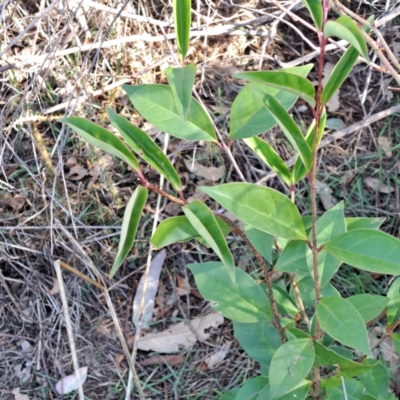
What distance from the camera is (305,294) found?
1366mm

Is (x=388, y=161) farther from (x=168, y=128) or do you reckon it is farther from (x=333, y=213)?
(x=168, y=128)

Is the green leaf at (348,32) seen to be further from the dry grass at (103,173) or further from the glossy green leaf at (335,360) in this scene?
the dry grass at (103,173)

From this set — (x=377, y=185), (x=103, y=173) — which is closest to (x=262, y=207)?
(x=103, y=173)

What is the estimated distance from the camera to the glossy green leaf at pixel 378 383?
1361 mm

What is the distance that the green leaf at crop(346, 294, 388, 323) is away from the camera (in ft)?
4.05

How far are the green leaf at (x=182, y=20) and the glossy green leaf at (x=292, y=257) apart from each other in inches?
20.6

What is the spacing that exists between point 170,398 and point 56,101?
1.30m

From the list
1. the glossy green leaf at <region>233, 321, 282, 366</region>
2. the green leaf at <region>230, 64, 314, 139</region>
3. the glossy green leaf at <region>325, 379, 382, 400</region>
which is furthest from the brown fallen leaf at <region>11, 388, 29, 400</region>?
the green leaf at <region>230, 64, 314, 139</region>

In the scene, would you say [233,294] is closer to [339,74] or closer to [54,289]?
[339,74]

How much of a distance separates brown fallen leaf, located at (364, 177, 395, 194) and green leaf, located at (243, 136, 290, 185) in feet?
3.59

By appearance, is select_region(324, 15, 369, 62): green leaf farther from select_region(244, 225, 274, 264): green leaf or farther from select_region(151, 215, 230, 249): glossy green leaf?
select_region(244, 225, 274, 264): green leaf

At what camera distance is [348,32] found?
686mm

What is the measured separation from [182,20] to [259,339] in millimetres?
890

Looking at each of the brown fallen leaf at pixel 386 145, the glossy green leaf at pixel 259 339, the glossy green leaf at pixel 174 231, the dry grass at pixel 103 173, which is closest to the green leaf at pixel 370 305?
the glossy green leaf at pixel 259 339
